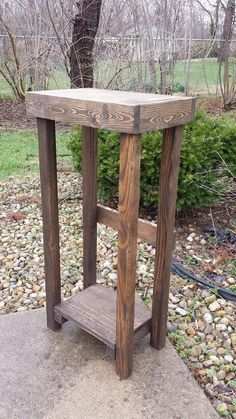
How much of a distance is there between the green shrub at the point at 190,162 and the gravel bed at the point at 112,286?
1.17ft

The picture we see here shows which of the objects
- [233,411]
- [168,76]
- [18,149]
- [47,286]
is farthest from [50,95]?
[168,76]

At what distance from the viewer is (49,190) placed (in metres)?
1.71

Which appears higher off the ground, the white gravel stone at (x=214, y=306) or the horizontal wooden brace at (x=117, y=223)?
the horizontal wooden brace at (x=117, y=223)

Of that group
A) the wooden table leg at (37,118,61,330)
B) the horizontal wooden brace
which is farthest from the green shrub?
the wooden table leg at (37,118,61,330)

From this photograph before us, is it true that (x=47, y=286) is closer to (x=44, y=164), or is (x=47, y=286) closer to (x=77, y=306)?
(x=77, y=306)

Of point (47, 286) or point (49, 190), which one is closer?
point (49, 190)

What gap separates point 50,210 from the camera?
1.75 meters

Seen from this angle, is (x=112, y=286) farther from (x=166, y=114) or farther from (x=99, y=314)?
(x=166, y=114)

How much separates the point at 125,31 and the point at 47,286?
17.6ft

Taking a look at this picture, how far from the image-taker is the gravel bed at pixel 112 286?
1.80 metres

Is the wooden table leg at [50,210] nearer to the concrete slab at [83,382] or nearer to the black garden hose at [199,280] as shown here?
the concrete slab at [83,382]

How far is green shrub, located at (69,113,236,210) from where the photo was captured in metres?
2.79

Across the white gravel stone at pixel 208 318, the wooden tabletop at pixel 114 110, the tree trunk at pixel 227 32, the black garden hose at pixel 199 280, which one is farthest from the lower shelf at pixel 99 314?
the tree trunk at pixel 227 32

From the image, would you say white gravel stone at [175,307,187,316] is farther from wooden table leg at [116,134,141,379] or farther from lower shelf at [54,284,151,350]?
wooden table leg at [116,134,141,379]
